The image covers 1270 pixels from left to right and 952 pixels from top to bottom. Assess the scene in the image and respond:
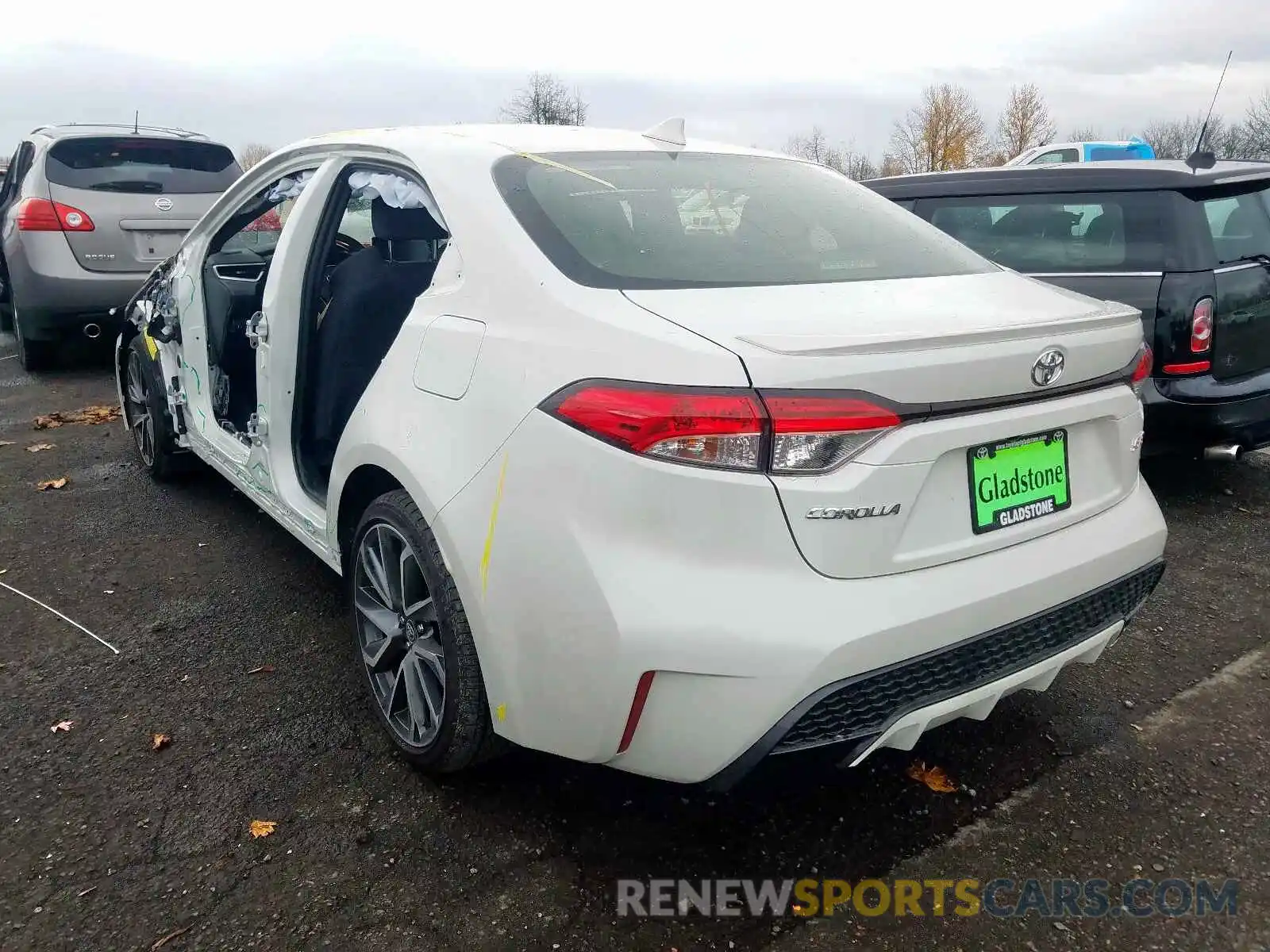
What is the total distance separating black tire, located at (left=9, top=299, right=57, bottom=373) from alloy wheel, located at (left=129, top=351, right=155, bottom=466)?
301cm

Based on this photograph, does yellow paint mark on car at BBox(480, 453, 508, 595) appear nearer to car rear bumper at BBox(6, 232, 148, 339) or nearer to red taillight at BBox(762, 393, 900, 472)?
red taillight at BBox(762, 393, 900, 472)

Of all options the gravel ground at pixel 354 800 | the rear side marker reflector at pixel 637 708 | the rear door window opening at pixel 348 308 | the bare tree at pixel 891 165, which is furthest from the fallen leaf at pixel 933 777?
the bare tree at pixel 891 165

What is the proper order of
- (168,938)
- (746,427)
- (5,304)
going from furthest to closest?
1. (5,304)
2. (168,938)
3. (746,427)

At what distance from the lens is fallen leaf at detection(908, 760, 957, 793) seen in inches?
95.0

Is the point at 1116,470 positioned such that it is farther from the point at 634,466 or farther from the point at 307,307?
the point at 307,307

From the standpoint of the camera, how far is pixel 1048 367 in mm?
1950

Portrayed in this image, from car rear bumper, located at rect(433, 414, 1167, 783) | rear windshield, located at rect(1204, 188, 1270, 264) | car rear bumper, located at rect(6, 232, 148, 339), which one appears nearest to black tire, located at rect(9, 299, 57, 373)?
car rear bumper, located at rect(6, 232, 148, 339)

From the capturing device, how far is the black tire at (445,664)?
212 cm

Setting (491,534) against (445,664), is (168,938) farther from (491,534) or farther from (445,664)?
(491,534)

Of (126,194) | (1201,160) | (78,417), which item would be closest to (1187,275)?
(1201,160)

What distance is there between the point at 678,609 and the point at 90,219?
260 inches

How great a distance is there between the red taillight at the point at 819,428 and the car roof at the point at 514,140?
3.96 feet

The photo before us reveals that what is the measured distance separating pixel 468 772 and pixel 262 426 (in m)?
1.46

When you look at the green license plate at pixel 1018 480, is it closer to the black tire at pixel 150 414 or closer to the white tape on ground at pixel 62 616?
the white tape on ground at pixel 62 616
